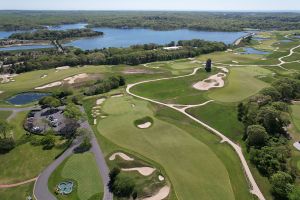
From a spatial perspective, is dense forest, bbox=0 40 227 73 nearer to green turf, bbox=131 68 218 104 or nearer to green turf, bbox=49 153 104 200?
green turf, bbox=131 68 218 104

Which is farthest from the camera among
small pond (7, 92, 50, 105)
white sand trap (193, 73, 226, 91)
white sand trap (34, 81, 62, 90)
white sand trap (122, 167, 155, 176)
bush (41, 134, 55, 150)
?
white sand trap (34, 81, 62, 90)

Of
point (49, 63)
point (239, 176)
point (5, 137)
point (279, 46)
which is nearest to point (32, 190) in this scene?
point (5, 137)

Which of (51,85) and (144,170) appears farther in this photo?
(51,85)

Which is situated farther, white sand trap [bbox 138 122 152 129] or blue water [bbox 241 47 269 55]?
blue water [bbox 241 47 269 55]

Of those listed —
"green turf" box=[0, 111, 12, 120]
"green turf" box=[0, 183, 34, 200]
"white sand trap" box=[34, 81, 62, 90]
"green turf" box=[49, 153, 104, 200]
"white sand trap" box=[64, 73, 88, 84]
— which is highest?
"white sand trap" box=[64, 73, 88, 84]

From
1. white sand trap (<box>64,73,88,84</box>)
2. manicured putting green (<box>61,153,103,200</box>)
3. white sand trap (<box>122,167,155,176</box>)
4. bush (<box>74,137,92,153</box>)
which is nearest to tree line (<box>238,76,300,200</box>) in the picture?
white sand trap (<box>122,167,155,176</box>)

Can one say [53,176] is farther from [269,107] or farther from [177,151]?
[269,107]

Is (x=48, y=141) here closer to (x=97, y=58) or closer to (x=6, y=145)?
(x=6, y=145)

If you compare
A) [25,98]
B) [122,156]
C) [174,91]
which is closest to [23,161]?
[122,156]
